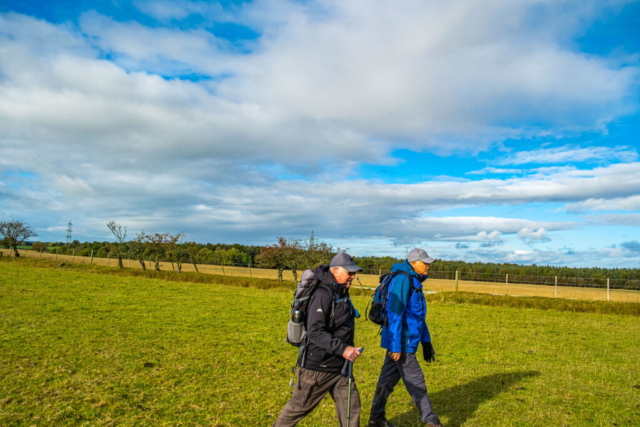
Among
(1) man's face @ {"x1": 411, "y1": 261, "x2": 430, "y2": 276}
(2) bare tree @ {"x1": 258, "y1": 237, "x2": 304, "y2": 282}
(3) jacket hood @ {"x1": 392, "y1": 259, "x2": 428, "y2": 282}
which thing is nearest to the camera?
(3) jacket hood @ {"x1": 392, "y1": 259, "x2": 428, "y2": 282}

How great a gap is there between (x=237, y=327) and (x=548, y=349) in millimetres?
8824

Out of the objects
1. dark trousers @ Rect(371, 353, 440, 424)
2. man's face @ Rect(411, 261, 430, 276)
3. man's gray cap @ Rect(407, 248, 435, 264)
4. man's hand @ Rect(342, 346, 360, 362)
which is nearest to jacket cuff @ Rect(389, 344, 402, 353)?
dark trousers @ Rect(371, 353, 440, 424)

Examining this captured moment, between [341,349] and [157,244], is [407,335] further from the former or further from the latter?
[157,244]

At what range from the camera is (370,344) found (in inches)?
433

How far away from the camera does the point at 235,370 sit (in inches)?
310

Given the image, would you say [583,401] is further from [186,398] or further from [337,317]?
[186,398]

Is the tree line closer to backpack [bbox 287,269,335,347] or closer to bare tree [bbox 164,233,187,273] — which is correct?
bare tree [bbox 164,233,187,273]

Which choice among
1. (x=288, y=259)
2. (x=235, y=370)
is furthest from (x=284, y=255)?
(x=235, y=370)

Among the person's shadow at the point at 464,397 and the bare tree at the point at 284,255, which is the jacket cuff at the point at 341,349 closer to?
the person's shadow at the point at 464,397

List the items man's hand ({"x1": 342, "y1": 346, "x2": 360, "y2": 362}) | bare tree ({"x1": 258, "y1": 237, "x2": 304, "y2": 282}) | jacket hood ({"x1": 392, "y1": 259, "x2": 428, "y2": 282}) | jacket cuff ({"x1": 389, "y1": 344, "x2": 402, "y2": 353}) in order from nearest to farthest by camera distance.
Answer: man's hand ({"x1": 342, "y1": 346, "x2": 360, "y2": 362}) → jacket cuff ({"x1": 389, "y1": 344, "x2": 402, "y2": 353}) → jacket hood ({"x1": 392, "y1": 259, "x2": 428, "y2": 282}) → bare tree ({"x1": 258, "y1": 237, "x2": 304, "y2": 282})

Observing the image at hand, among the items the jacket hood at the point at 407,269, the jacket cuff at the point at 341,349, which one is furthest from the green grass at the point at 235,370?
the jacket cuff at the point at 341,349

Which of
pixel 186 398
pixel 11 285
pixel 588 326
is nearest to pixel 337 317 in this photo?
pixel 186 398

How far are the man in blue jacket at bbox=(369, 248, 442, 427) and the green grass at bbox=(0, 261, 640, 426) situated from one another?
0.88 m

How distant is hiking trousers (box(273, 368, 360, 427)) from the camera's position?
3838 millimetres
